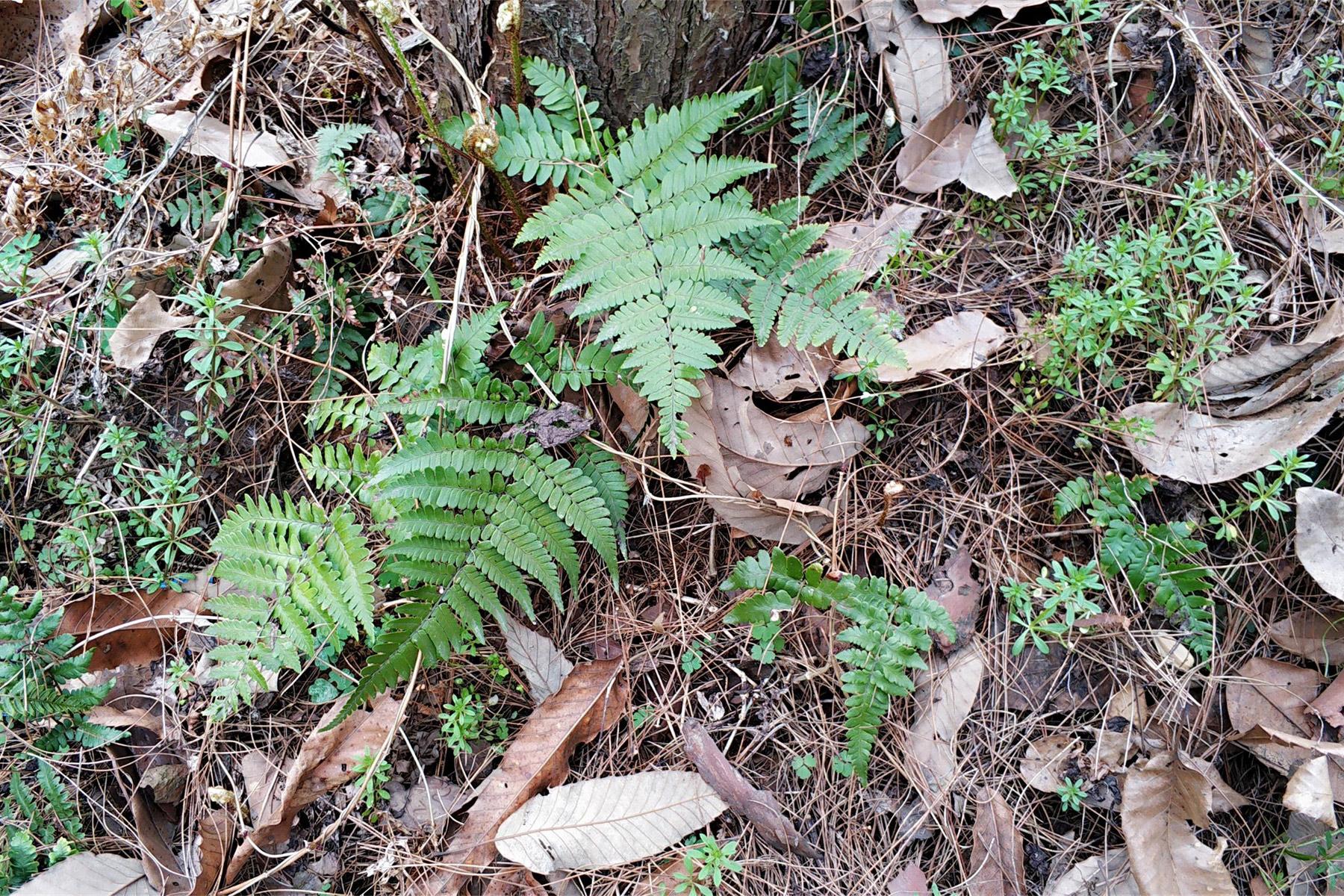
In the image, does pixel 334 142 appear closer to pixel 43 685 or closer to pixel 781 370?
pixel 781 370

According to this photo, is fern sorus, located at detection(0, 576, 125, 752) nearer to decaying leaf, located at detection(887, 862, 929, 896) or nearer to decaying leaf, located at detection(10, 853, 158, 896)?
decaying leaf, located at detection(10, 853, 158, 896)

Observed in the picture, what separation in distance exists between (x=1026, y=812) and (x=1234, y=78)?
226cm

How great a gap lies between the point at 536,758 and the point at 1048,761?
1.36m

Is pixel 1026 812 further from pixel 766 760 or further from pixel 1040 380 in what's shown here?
pixel 1040 380

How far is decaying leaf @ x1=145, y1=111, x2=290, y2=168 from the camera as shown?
2605 mm

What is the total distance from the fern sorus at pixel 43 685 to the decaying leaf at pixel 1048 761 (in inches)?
99.3

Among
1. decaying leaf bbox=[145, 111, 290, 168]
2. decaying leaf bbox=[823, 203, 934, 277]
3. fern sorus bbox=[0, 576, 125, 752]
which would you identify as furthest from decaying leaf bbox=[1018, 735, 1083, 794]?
decaying leaf bbox=[145, 111, 290, 168]

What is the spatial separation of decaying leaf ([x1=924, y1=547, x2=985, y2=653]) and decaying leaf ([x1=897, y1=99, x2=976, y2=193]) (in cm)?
112

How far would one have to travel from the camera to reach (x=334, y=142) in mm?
2545

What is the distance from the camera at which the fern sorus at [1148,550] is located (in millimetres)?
2162

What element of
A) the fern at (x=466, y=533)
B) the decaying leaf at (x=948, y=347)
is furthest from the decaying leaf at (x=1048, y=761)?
the fern at (x=466, y=533)

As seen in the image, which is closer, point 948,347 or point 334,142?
point 948,347

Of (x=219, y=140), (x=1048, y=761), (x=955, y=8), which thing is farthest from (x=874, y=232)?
(x=219, y=140)

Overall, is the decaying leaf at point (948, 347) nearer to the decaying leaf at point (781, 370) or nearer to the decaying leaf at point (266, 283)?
the decaying leaf at point (781, 370)
